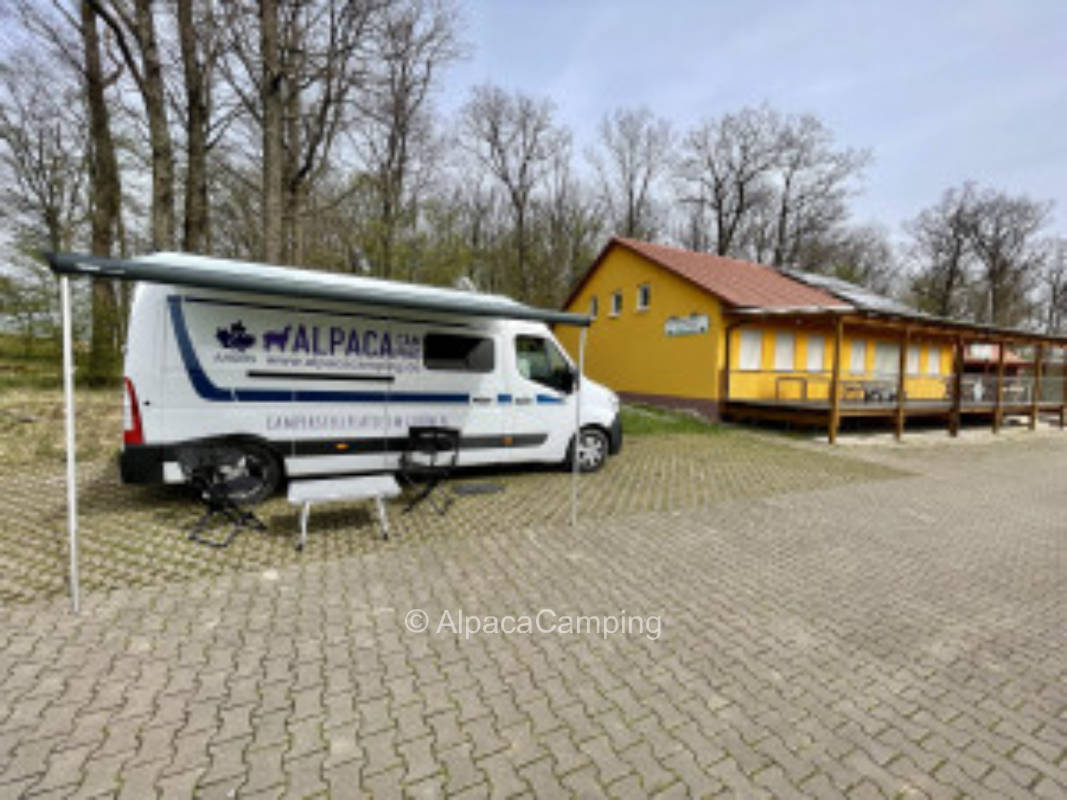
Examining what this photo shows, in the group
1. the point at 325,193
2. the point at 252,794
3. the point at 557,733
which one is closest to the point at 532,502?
the point at 557,733

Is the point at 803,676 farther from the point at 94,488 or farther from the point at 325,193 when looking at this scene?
the point at 325,193

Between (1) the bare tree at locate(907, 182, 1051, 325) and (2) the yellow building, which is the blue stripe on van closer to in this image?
(2) the yellow building

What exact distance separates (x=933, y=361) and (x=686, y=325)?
12595mm

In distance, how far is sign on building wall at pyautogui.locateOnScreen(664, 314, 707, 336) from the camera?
48.1 feet

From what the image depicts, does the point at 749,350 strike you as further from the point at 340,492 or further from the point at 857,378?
the point at 340,492

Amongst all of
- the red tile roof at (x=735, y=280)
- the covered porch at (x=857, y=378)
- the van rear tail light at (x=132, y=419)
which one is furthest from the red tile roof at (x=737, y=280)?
the van rear tail light at (x=132, y=419)

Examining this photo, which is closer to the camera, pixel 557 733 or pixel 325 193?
pixel 557 733

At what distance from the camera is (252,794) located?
1.93m

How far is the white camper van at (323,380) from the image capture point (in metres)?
4.79

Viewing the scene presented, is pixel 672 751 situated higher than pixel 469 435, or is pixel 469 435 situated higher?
pixel 469 435

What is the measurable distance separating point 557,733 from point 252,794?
4.13ft

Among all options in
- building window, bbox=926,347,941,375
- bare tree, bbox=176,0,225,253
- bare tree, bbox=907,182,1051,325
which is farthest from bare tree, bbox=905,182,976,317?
bare tree, bbox=176,0,225,253

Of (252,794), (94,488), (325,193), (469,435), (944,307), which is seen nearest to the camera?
(252,794)

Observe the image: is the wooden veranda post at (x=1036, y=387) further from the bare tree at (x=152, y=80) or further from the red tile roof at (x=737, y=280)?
the bare tree at (x=152, y=80)
